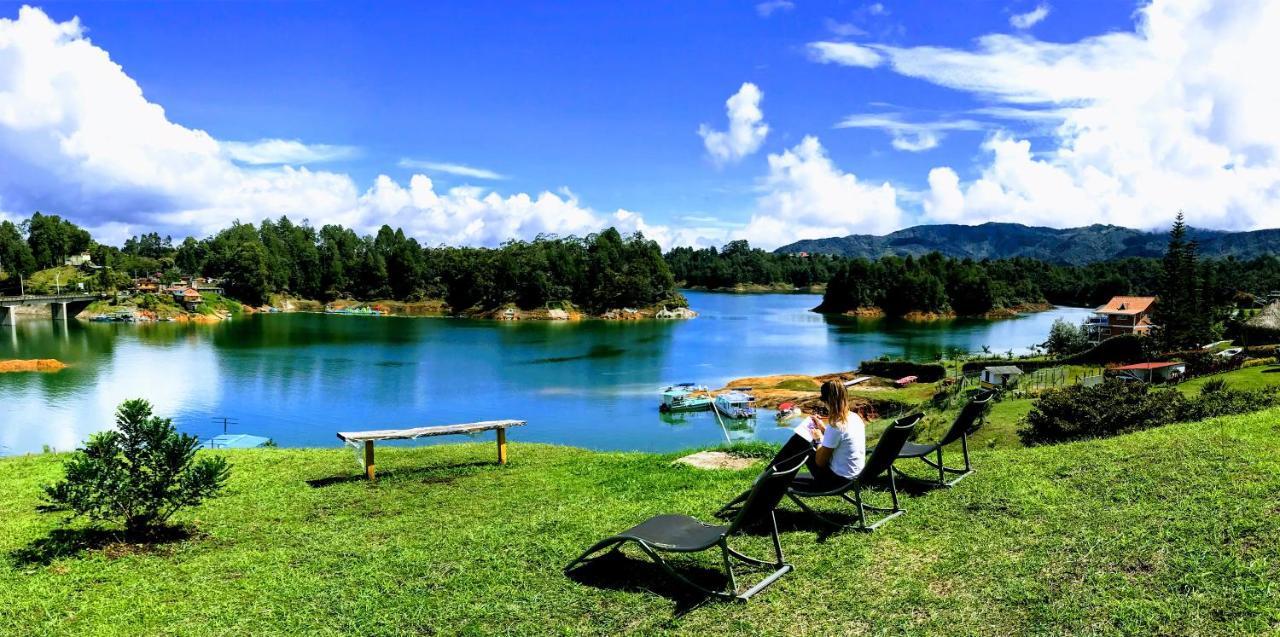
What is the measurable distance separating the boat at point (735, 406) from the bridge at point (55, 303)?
97.9 metres

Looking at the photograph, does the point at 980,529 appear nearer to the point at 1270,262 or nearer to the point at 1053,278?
the point at 1053,278

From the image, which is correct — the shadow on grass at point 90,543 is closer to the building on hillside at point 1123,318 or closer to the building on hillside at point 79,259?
the building on hillside at point 1123,318

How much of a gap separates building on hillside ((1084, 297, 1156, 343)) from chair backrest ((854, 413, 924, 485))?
72.0 meters

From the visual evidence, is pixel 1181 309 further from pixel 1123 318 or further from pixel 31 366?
pixel 31 366

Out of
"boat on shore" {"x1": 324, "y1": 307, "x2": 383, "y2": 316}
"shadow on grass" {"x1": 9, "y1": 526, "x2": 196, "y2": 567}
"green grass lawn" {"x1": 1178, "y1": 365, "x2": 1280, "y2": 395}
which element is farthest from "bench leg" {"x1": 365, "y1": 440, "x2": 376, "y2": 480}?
"boat on shore" {"x1": 324, "y1": 307, "x2": 383, "y2": 316}

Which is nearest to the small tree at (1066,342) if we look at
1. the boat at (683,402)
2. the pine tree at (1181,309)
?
the pine tree at (1181,309)

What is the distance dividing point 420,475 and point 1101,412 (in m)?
11.6

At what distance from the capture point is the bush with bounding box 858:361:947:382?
48.8 m

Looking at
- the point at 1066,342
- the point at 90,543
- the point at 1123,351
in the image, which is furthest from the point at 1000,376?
the point at 90,543

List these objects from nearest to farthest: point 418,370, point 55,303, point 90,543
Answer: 1. point 90,543
2. point 418,370
3. point 55,303

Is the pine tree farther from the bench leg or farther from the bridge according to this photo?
the bridge

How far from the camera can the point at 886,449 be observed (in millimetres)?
6910

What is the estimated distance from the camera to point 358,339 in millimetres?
75375

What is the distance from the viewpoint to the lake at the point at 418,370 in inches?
1347
